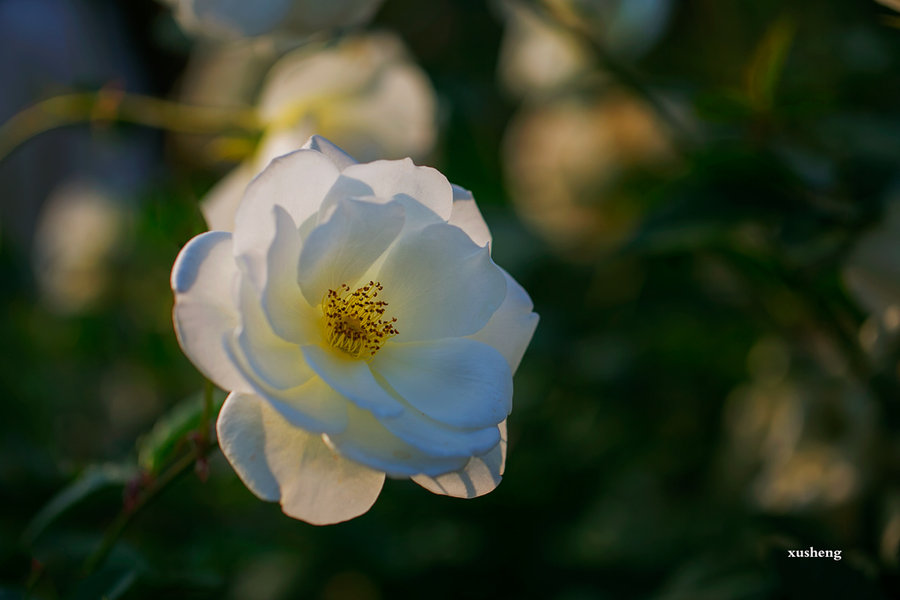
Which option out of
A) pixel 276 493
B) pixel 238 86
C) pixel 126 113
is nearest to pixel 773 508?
pixel 276 493

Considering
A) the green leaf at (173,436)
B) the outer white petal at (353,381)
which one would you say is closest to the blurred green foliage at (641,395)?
the green leaf at (173,436)

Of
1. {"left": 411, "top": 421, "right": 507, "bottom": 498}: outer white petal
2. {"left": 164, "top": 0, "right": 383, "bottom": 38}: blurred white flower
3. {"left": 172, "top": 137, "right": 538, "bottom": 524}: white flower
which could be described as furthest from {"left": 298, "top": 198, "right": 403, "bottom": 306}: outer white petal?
{"left": 164, "top": 0, "right": 383, "bottom": 38}: blurred white flower

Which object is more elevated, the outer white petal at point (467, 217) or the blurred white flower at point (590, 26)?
the blurred white flower at point (590, 26)

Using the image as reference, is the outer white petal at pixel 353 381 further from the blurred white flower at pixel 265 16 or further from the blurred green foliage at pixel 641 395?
the blurred white flower at pixel 265 16

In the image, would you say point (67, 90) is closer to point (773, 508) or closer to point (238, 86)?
point (238, 86)

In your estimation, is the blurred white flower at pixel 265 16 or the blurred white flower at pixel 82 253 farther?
the blurred white flower at pixel 82 253

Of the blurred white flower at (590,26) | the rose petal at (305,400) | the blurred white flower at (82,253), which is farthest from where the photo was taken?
the blurred white flower at (82,253)

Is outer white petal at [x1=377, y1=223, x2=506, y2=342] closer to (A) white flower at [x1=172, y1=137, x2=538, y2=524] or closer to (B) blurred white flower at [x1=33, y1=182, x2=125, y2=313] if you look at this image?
(A) white flower at [x1=172, y1=137, x2=538, y2=524]
